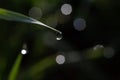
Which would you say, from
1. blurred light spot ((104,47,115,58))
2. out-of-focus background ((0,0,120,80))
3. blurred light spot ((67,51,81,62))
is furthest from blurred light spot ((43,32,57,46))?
blurred light spot ((104,47,115,58))

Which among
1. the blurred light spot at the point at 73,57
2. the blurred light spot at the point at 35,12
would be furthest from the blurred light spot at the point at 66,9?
the blurred light spot at the point at 73,57

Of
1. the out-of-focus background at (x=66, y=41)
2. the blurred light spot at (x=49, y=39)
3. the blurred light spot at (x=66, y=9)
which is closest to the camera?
the out-of-focus background at (x=66, y=41)

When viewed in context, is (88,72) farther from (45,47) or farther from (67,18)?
(67,18)

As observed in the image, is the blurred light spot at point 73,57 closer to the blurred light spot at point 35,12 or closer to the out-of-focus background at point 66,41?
the out-of-focus background at point 66,41

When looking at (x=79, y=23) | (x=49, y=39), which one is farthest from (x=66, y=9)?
(x=49, y=39)

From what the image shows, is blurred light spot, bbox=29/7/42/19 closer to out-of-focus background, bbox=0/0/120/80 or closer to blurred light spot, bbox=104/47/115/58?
out-of-focus background, bbox=0/0/120/80

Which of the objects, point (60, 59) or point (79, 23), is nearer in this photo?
point (60, 59)

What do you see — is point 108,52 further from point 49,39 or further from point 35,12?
point 35,12
